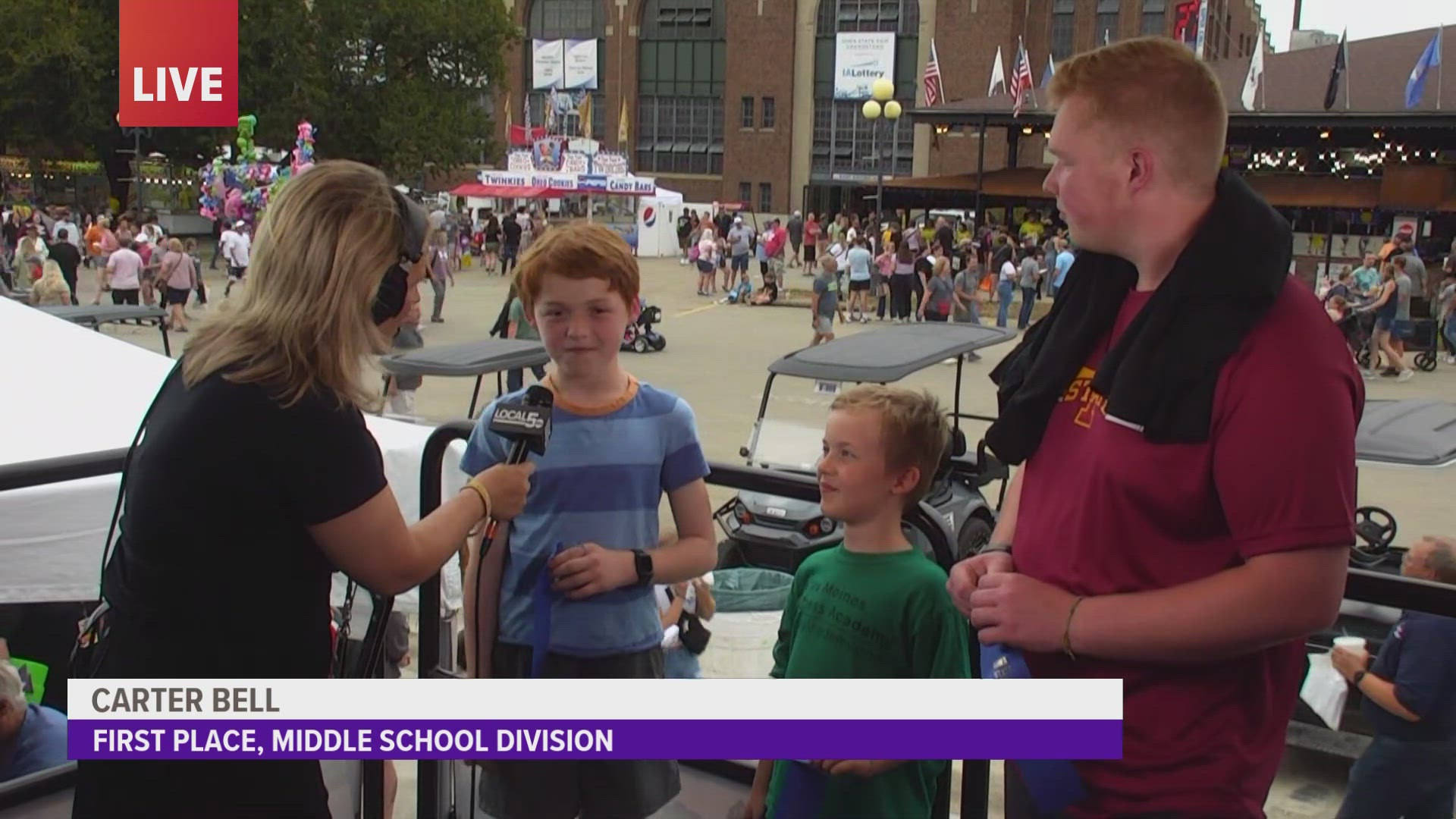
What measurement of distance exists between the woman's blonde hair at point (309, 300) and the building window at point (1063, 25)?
65.0 metres

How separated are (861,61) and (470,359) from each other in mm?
56868

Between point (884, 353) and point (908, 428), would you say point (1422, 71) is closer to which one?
point (884, 353)

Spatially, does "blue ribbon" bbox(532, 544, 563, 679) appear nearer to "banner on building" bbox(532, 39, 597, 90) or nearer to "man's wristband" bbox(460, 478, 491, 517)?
"man's wristband" bbox(460, 478, 491, 517)

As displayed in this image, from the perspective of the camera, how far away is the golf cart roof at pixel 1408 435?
656cm

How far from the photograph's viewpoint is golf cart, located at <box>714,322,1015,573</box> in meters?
7.84

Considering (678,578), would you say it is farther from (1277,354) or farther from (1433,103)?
(1433,103)

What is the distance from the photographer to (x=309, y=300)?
207 centimetres

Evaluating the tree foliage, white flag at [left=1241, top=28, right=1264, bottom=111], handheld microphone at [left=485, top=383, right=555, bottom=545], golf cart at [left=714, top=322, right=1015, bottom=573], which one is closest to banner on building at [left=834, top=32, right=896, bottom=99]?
the tree foliage

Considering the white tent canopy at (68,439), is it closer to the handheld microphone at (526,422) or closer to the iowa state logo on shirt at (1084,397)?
the handheld microphone at (526,422)

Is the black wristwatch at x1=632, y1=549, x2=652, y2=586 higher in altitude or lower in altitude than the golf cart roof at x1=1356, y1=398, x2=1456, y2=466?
higher

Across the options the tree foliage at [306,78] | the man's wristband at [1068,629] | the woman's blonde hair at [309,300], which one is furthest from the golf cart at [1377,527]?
the tree foliage at [306,78]

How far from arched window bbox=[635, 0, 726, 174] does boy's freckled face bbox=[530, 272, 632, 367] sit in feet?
222

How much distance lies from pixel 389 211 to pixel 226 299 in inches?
13.0

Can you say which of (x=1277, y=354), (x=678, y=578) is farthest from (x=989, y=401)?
(x=1277, y=354)
